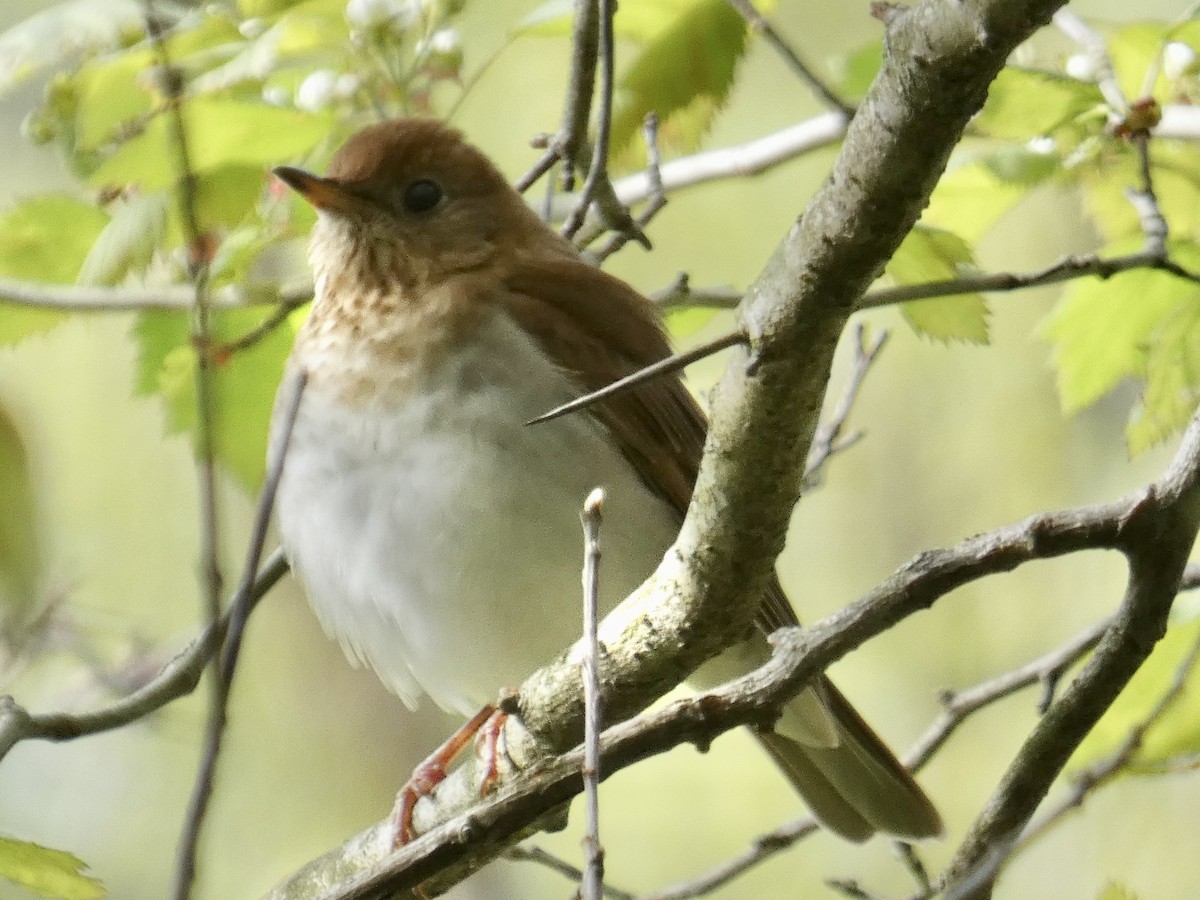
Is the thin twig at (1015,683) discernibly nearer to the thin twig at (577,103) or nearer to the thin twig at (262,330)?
the thin twig at (577,103)

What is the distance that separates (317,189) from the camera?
318 cm

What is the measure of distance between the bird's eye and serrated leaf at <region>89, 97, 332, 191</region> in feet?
2.67

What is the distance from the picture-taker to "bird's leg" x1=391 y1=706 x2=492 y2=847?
2775 millimetres

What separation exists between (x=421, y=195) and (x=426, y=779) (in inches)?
53.7

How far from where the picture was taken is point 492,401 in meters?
2.85

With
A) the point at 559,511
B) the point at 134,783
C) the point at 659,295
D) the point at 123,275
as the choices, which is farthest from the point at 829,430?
the point at 134,783

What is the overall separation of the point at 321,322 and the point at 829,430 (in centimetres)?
128

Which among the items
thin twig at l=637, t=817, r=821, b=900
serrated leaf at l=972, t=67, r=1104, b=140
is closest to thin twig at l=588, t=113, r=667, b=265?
serrated leaf at l=972, t=67, r=1104, b=140

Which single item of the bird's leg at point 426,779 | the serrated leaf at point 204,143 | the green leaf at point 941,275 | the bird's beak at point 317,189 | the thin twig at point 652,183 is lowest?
the bird's leg at point 426,779

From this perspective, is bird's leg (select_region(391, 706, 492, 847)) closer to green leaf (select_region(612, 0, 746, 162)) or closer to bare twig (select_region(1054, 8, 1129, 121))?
green leaf (select_region(612, 0, 746, 162))

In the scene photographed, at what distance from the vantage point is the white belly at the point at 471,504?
2834mm

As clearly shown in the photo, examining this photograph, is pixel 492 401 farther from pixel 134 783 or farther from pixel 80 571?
pixel 134 783

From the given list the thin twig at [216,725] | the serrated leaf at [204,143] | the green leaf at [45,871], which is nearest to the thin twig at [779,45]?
the serrated leaf at [204,143]

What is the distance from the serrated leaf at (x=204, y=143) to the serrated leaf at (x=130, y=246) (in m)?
0.05
